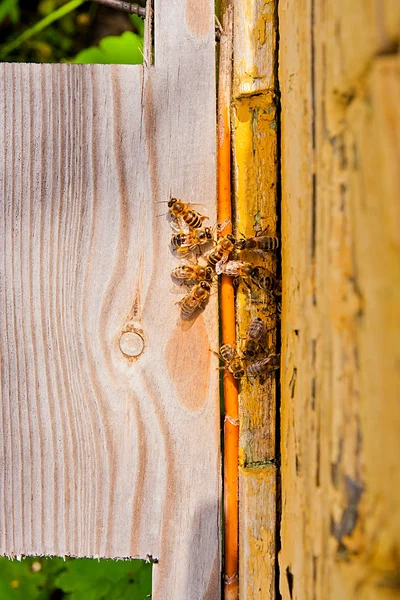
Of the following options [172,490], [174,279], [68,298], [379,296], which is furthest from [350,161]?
[172,490]

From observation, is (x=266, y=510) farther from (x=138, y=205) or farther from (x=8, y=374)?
(x=138, y=205)

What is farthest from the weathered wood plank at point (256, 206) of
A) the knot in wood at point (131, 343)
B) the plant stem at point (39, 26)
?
the plant stem at point (39, 26)

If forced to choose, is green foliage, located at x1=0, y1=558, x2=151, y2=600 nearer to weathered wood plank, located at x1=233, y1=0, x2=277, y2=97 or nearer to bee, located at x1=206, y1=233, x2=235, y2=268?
bee, located at x1=206, y1=233, x2=235, y2=268

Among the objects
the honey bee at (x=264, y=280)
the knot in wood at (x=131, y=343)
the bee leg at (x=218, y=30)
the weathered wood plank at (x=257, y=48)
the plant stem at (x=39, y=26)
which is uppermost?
the plant stem at (x=39, y=26)

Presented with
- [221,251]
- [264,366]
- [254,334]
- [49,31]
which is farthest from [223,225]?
[49,31]

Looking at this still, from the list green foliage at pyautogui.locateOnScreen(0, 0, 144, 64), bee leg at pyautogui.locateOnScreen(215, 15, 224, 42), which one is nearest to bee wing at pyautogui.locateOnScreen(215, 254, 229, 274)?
bee leg at pyautogui.locateOnScreen(215, 15, 224, 42)

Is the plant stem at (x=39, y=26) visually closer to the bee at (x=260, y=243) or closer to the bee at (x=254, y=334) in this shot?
the bee at (x=260, y=243)
